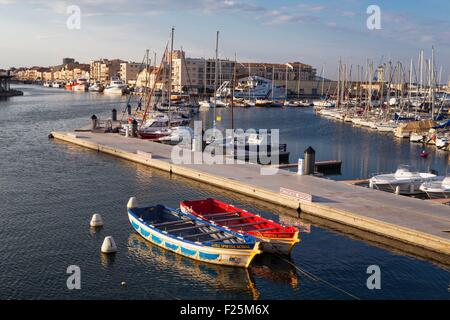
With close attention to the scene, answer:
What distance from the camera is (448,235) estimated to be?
74.5 ft

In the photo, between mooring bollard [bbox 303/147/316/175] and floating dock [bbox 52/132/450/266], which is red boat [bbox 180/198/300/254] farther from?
mooring bollard [bbox 303/147/316/175]

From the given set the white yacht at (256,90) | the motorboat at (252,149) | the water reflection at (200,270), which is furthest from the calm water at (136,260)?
the white yacht at (256,90)

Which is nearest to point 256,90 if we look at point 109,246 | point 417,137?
point 417,137

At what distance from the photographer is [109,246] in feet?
73.7

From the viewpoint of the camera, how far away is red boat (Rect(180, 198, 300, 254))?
73.2 feet

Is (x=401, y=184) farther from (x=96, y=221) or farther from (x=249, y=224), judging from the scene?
(x=96, y=221)

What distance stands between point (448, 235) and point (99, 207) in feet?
59.3

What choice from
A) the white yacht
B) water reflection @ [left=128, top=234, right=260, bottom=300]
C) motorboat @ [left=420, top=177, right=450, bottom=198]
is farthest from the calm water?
the white yacht

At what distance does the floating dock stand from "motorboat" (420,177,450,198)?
3321 millimetres

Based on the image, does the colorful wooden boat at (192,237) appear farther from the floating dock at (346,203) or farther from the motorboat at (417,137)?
the motorboat at (417,137)

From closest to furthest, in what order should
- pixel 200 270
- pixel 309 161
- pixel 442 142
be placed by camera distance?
pixel 200 270 → pixel 309 161 → pixel 442 142

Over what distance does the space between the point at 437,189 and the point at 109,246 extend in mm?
20350

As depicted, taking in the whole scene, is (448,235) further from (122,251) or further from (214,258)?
(122,251)

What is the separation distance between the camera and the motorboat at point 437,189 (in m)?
31.9
